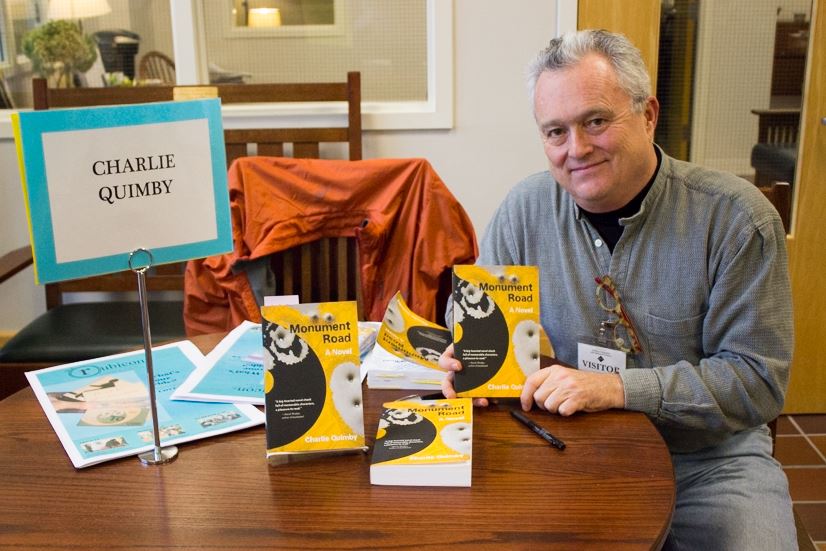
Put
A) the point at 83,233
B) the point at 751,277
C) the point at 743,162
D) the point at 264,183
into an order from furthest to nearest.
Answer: the point at 743,162 < the point at 264,183 < the point at 751,277 < the point at 83,233

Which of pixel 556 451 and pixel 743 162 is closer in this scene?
pixel 556 451

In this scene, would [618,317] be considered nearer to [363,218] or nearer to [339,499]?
[339,499]

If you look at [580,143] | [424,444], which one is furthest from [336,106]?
[424,444]

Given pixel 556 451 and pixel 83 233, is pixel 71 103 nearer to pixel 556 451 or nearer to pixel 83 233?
pixel 83 233

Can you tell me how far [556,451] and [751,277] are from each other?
51cm

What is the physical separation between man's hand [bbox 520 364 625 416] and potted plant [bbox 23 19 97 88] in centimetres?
239

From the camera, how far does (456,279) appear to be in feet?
4.29

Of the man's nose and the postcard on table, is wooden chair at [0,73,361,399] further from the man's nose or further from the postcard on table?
the man's nose

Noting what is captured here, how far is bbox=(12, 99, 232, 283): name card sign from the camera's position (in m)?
1.10

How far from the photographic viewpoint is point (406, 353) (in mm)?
1459

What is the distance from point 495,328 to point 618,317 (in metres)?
0.34

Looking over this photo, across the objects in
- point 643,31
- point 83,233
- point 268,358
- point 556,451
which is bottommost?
point 556,451

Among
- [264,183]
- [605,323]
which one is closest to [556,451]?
[605,323]

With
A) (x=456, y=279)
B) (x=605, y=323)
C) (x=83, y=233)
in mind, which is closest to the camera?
(x=83, y=233)
